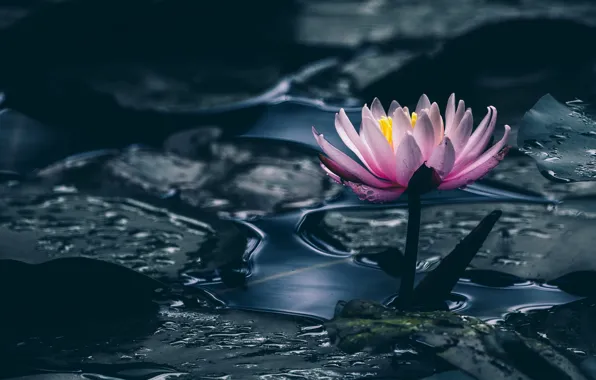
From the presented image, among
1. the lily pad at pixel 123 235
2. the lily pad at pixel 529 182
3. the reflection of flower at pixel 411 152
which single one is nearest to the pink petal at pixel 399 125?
the reflection of flower at pixel 411 152

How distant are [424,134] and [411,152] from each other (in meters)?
0.04

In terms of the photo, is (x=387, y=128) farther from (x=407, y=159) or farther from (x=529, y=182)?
(x=529, y=182)

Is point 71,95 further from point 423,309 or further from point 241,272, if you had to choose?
point 423,309

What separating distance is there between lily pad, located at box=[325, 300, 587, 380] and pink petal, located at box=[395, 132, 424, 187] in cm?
21

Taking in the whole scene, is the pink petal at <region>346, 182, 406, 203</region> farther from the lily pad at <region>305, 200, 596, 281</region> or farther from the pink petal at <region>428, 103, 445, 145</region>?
the lily pad at <region>305, 200, 596, 281</region>

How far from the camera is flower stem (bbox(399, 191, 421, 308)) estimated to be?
3.83 feet

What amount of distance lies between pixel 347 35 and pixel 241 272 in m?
1.92

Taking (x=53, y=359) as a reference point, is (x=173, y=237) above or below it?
above

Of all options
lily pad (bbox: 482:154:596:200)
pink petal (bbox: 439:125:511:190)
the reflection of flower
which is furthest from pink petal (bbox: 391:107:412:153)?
lily pad (bbox: 482:154:596:200)

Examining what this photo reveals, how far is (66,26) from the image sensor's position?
2699mm

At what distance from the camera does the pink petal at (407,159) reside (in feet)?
3.50

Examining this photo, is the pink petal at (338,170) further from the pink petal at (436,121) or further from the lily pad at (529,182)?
the lily pad at (529,182)

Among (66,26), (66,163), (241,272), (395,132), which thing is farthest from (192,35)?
(395,132)

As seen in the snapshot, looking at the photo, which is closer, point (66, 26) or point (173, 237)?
point (173, 237)
